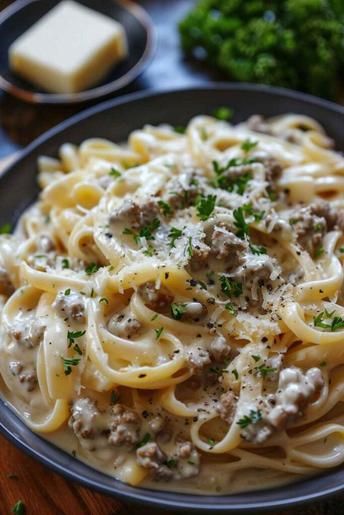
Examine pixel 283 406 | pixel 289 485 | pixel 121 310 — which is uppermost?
pixel 121 310

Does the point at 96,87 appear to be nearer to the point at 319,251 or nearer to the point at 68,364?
the point at 319,251

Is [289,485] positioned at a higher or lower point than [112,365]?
lower

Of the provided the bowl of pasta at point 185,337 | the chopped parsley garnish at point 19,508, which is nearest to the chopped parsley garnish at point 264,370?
the bowl of pasta at point 185,337

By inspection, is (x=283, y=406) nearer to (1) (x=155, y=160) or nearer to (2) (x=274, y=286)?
(2) (x=274, y=286)

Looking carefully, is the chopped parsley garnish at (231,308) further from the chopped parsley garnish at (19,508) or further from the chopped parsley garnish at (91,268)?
the chopped parsley garnish at (19,508)

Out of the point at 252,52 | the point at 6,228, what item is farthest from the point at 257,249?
the point at 252,52

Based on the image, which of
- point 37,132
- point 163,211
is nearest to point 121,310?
point 163,211
